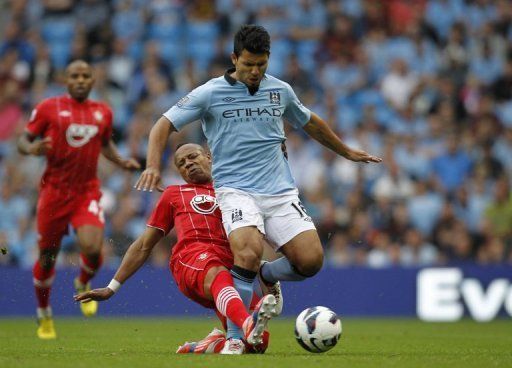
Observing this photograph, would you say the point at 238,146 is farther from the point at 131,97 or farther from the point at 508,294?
the point at 131,97

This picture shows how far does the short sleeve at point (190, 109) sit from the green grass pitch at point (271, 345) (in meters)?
1.86

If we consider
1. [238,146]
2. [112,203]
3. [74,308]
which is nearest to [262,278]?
[238,146]

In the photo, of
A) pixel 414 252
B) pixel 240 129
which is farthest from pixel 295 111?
pixel 414 252

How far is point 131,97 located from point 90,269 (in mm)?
7672

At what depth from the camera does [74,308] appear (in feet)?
53.8

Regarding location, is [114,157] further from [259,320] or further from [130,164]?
[259,320]

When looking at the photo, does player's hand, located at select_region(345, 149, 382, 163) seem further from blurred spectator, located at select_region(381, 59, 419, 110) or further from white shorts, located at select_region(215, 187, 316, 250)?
blurred spectator, located at select_region(381, 59, 419, 110)

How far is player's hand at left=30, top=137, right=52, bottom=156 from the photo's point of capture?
11.6 meters

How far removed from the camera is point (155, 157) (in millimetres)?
8664

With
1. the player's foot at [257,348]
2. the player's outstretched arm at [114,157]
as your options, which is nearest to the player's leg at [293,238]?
the player's foot at [257,348]

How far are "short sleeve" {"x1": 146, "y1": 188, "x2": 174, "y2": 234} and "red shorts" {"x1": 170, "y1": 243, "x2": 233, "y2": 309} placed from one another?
0.94 ft

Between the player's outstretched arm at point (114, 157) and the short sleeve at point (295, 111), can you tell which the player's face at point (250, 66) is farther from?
the player's outstretched arm at point (114, 157)

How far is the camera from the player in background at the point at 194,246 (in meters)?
9.11

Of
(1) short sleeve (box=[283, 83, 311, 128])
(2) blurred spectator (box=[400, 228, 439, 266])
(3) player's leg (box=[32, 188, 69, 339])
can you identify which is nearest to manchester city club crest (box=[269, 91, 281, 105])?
(1) short sleeve (box=[283, 83, 311, 128])
